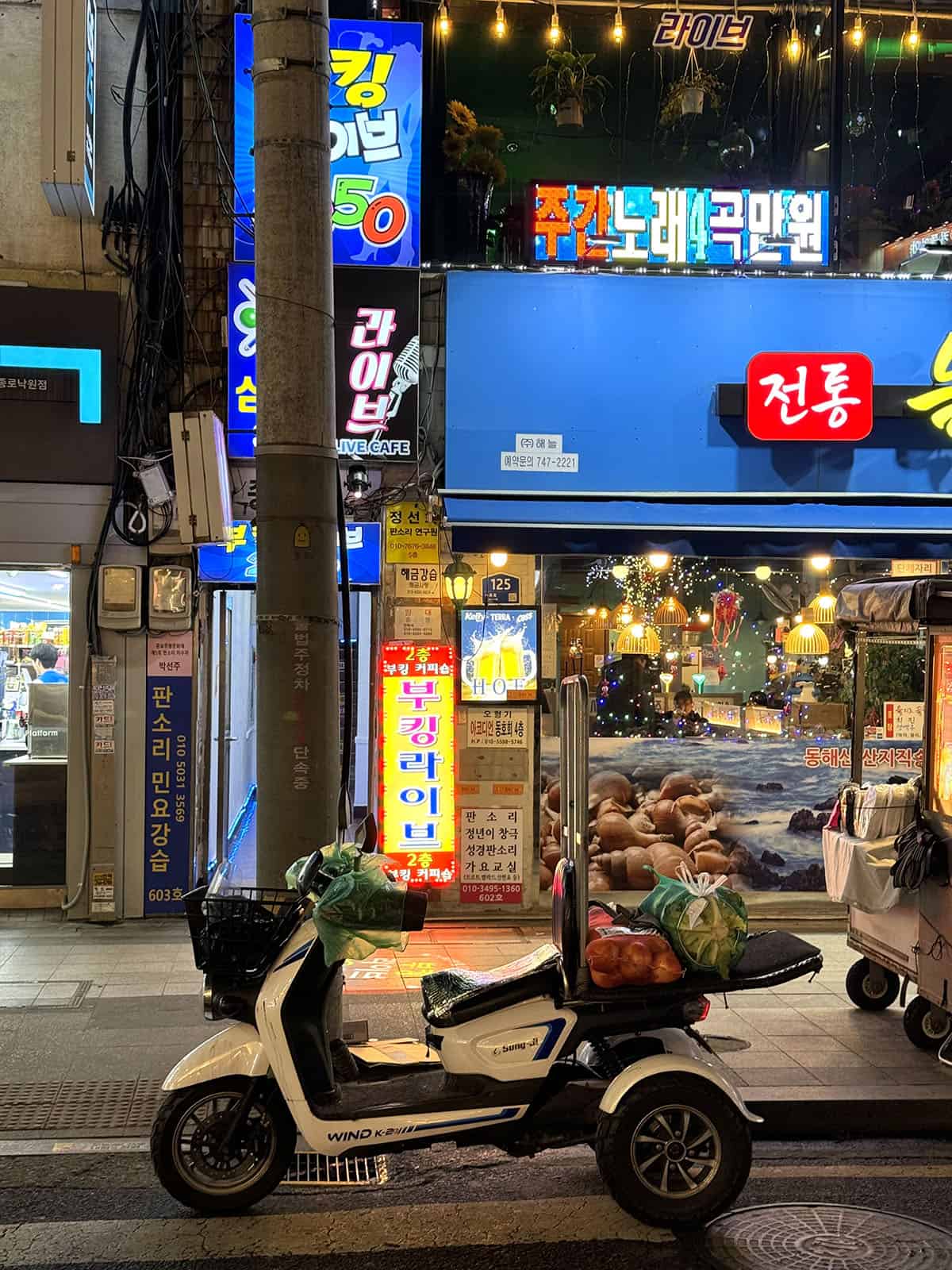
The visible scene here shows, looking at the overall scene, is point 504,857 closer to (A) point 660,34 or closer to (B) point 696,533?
(B) point 696,533

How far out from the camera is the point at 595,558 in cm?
1031

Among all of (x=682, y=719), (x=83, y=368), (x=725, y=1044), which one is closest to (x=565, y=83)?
(x=83, y=368)

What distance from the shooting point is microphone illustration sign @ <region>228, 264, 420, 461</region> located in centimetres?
982

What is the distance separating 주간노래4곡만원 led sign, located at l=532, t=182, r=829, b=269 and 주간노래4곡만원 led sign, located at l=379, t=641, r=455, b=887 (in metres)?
3.70

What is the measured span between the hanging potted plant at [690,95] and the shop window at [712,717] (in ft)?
14.9

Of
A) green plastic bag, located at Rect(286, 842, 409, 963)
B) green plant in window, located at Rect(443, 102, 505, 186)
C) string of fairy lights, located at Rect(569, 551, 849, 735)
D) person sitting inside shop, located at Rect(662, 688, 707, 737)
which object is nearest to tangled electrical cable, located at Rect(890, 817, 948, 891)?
green plastic bag, located at Rect(286, 842, 409, 963)

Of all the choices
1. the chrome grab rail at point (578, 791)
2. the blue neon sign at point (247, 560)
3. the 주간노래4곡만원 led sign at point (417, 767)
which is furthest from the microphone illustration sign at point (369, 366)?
the chrome grab rail at point (578, 791)

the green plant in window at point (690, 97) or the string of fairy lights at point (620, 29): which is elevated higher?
the string of fairy lights at point (620, 29)

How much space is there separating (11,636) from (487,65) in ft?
24.7

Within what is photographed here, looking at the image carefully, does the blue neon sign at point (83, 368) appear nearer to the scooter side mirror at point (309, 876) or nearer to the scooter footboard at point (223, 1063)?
the scooter side mirror at point (309, 876)

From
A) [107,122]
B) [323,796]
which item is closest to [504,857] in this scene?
[323,796]

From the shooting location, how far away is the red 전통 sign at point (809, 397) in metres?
10.1

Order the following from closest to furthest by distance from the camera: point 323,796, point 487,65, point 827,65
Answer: point 323,796 → point 827,65 → point 487,65

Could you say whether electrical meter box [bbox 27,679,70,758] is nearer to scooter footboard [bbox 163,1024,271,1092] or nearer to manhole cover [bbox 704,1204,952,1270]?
scooter footboard [bbox 163,1024,271,1092]
